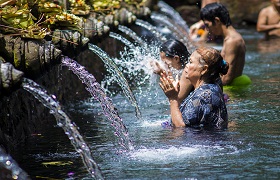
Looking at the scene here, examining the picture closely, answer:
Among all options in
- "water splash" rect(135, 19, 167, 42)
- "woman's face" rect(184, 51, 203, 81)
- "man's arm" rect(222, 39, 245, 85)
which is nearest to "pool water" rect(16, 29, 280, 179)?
"woman's face" rect(184, 51, 203, 81)

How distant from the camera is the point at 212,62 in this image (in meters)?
6.91

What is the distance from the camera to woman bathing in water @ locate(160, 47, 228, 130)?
6.87m

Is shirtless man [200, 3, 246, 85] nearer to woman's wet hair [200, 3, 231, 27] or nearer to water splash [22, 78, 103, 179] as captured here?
woman's wet hair [200, 3, 231, 27]

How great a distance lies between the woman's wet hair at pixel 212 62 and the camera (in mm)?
6898

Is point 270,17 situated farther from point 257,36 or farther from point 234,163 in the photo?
point 234,163

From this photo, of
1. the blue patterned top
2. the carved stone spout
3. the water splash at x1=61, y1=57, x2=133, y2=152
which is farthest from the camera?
the blue patterned top

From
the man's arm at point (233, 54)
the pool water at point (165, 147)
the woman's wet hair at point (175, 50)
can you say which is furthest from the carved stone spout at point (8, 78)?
the man's arm at point (233, 54)

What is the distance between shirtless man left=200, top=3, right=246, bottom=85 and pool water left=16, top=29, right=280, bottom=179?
2.46ft

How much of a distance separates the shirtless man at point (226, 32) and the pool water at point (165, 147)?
0.75 m

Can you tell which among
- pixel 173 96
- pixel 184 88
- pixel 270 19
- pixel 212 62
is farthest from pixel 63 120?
pixel 270 19

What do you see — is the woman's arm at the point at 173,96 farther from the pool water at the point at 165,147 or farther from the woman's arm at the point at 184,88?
the woman's arm at the point at 184,88

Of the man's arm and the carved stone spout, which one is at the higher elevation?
the carved stone spout

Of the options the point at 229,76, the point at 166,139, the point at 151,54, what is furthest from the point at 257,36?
the point at 166,139

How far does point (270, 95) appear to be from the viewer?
9320 millimetres
